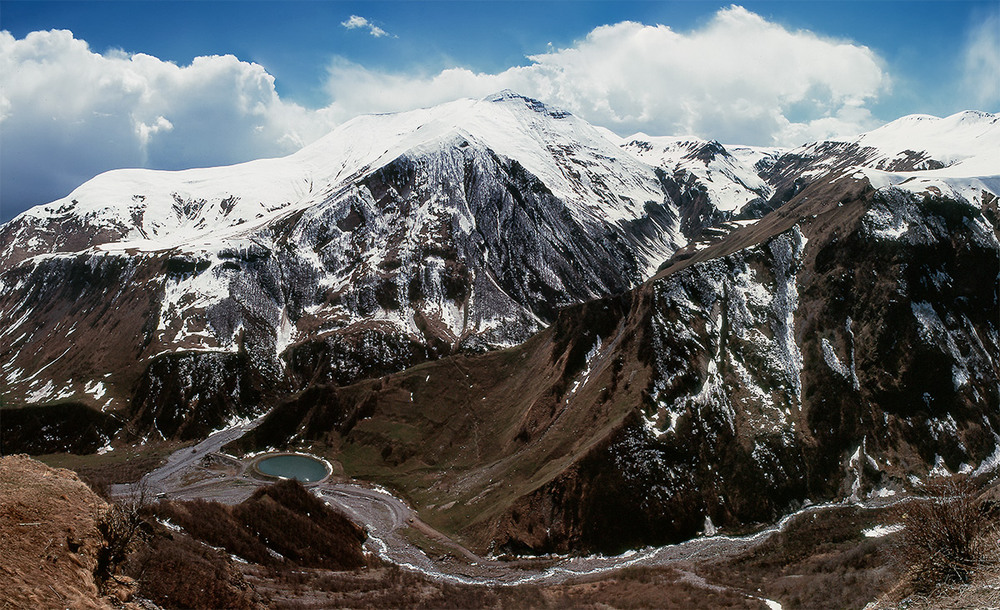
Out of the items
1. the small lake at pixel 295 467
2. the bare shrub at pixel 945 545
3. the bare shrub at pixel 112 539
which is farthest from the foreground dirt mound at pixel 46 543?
the small lake at pixel 295 467

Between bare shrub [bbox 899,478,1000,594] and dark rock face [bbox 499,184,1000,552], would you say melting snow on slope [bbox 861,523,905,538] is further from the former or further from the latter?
bare shrub [bbox 899,478,1000,594]

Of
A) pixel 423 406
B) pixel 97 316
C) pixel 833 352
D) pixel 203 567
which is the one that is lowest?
pixel 203 567

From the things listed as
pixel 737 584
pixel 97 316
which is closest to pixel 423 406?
pixel 737 584

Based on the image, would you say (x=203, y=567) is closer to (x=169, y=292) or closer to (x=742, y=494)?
(x=742, y=494)

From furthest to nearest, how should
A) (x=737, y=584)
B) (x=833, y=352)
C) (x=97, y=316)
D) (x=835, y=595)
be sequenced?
(x=97, y=316) < (x=833, y=352) < (x=737, y=584) < (x=835, y=595)

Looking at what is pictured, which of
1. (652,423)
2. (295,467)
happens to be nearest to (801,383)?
(652,423)

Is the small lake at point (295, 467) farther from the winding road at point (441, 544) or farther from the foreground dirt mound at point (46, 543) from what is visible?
the foreground dirt mound at point (46, 543)

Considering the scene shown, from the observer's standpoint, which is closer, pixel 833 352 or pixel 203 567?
pixel 203 567
